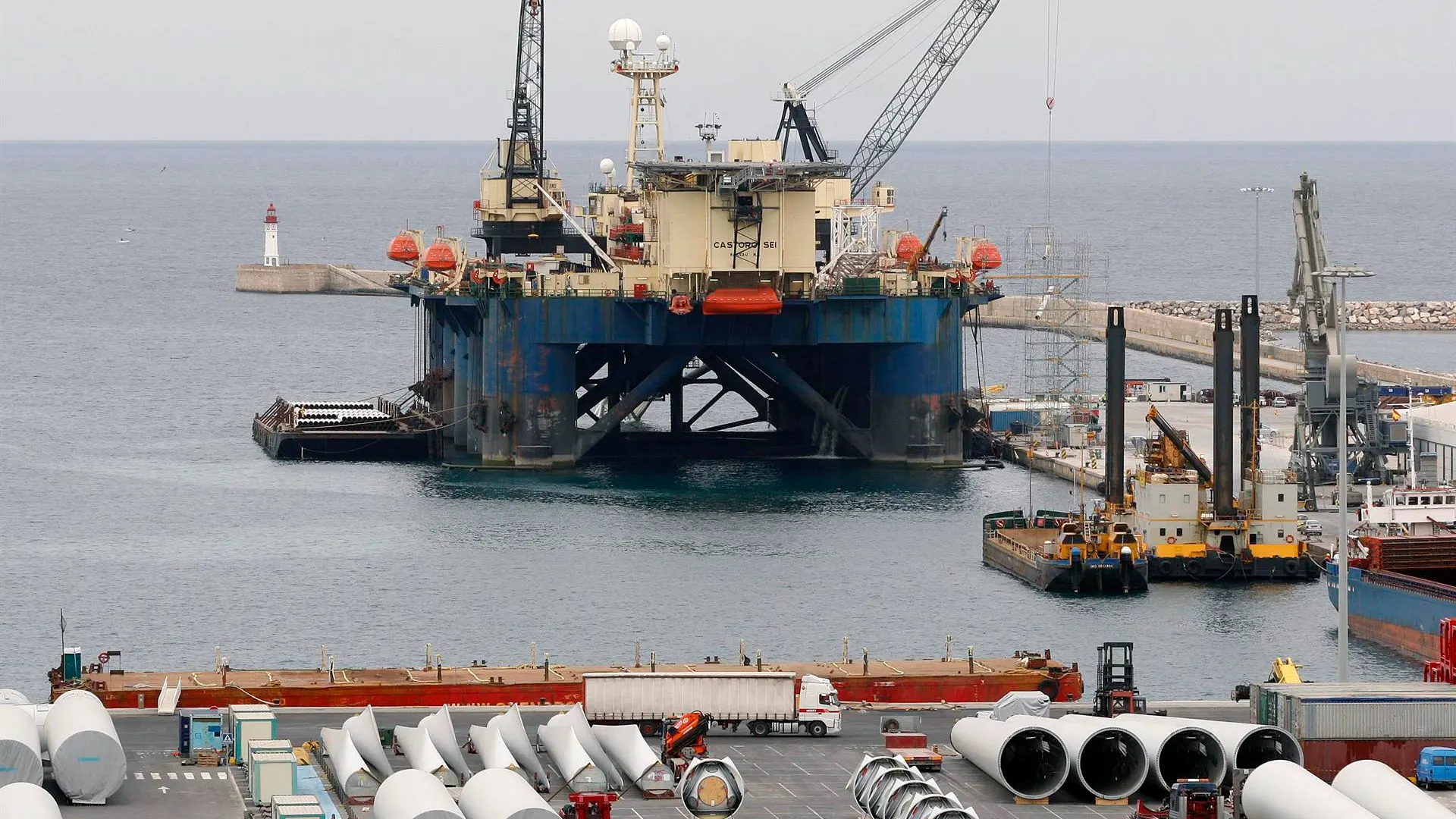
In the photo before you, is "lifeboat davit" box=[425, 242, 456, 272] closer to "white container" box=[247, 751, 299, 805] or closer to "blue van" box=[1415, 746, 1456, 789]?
"white container" box=[247, 751, 299, 805]

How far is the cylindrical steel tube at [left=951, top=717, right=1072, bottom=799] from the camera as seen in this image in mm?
55031

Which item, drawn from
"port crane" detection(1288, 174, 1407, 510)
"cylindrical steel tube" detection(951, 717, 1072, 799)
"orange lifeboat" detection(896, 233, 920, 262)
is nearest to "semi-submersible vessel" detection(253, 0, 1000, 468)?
"orange lifeboat" detection(896, 233, 920, 262)

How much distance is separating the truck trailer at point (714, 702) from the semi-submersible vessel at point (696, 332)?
5104cm

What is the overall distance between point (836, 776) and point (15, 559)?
47.2 m

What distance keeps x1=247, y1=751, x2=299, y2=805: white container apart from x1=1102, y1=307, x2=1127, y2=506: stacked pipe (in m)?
45.4

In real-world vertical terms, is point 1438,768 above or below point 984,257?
below

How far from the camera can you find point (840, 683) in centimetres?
6694

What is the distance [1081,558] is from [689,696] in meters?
31.0

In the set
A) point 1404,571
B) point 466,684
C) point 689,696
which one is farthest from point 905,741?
point 1404,571

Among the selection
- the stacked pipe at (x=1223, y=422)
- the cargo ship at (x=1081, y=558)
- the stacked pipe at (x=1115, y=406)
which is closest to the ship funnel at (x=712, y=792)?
the cargo ship at (x=1081, y=558)

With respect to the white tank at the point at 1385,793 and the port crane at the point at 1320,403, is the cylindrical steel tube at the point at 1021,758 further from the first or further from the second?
the port crane at the point at 1320,403

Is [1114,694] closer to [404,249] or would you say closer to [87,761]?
[87,761]

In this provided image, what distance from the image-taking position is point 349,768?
54.4m

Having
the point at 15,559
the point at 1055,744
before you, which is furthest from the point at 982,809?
the point at 15,559
